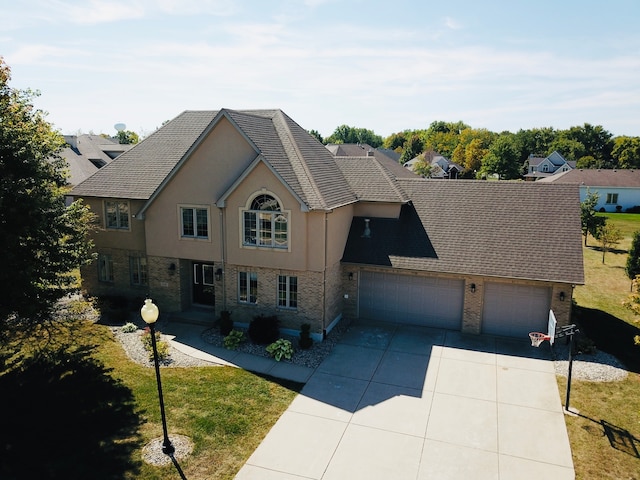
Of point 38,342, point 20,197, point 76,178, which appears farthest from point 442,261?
point 76,178

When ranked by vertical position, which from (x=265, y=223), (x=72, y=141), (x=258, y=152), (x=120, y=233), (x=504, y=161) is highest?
(x=72, y=141)

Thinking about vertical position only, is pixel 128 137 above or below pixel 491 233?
above

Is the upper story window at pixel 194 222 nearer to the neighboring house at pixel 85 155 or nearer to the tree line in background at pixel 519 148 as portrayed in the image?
the neighboring house at pixel 85 155

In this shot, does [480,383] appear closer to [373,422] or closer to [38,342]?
[373,422]

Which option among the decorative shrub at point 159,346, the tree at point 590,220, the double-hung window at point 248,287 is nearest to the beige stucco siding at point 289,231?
the double-hung window at point 248,287

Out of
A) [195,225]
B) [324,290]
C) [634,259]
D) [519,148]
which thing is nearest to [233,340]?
[324,290]

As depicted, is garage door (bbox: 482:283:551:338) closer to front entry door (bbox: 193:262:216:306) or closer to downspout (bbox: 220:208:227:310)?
downspout (bbox: 220:208:227:310)

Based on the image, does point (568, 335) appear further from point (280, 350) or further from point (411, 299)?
point (280, 350)

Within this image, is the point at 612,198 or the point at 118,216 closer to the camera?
the point at 118,216
